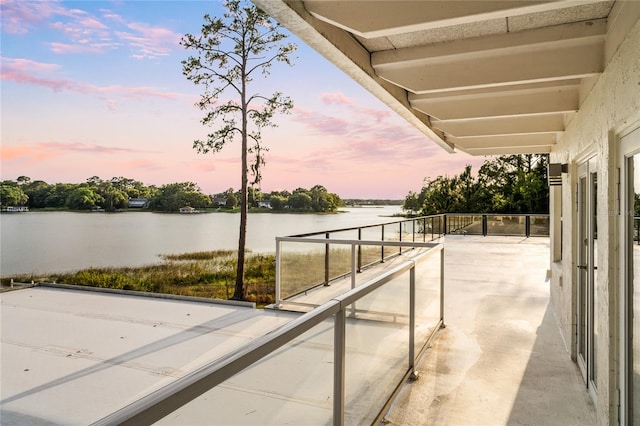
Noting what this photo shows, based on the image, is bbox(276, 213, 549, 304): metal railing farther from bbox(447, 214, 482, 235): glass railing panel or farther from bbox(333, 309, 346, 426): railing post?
bbox(447, 214, 482, 235): glass railing panel

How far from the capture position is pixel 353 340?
2.00 m

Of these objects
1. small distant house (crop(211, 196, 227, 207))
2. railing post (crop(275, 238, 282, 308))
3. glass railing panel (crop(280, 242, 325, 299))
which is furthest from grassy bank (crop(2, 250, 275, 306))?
railing post (crop(275, 238, 282, 308))

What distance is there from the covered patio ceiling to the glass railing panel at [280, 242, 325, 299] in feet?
8.43

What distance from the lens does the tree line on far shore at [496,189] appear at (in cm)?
2541

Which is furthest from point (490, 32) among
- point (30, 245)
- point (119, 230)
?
point (119, 230)

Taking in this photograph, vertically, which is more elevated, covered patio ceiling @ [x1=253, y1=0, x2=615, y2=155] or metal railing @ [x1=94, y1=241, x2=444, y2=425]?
covered patio ceiling @ [x1=253, y1=0, x2=615, y2=155]

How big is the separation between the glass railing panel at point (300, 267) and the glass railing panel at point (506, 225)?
10.6 metres

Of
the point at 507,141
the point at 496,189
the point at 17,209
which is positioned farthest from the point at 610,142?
the point at 496,189

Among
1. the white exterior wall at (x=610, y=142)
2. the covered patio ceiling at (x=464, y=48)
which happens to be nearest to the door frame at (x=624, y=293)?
the white exterior wall at (x=610, y=142)

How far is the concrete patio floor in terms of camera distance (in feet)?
8.91

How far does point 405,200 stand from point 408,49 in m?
36.0

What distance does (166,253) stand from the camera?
17.8 m

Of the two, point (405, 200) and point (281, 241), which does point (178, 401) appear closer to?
point (281, 241)

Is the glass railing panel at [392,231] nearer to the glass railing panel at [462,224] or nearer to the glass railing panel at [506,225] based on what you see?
the glass railing panel at [462,224]
